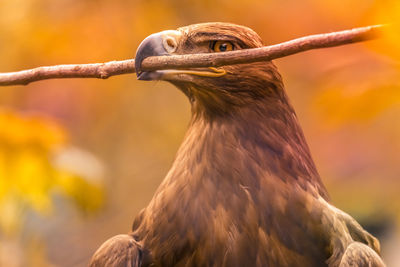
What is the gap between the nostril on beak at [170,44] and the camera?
103 centimetres

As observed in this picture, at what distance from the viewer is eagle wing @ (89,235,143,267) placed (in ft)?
3.69

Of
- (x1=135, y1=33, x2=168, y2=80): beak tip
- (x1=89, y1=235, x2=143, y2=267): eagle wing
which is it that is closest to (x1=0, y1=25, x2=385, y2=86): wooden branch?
(x1=135, y1=33, x2=168, y2=80): beak tip

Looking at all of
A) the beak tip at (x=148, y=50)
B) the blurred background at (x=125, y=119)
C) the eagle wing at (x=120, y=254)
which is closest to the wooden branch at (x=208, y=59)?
the beak tip at (x=148, y=50)

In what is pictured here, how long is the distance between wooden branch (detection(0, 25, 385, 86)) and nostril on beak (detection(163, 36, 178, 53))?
0.05 meters

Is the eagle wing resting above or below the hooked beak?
below

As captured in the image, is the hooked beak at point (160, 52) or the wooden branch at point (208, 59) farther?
the hooked beak at point (160, 52)

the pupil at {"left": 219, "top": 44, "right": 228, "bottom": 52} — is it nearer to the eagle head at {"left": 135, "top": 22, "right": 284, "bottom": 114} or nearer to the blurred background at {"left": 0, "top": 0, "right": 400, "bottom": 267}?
the eagle head at {"left": 135, "top": 22, "right": 284, "bottom": 114}

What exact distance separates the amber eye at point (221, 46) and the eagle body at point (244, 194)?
13 mm

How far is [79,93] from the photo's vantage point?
1.58 m

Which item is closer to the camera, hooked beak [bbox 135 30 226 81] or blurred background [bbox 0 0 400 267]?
hooked beak [bbox 135 30 226 81]

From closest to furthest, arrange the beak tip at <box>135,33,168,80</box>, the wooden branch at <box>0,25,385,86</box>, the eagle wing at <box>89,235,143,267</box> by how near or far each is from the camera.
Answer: the wooden branch at <box>0,25,385,86</box>, the beak tip at <box>135,33,168,80</box>, the eagle wing at <box>89,235,143,267</box>

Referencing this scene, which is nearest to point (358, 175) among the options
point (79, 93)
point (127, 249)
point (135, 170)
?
point (127, 249)

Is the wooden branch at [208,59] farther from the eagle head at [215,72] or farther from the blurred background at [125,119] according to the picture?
the blurred background at [125,119]

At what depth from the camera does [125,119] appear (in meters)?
1.58
